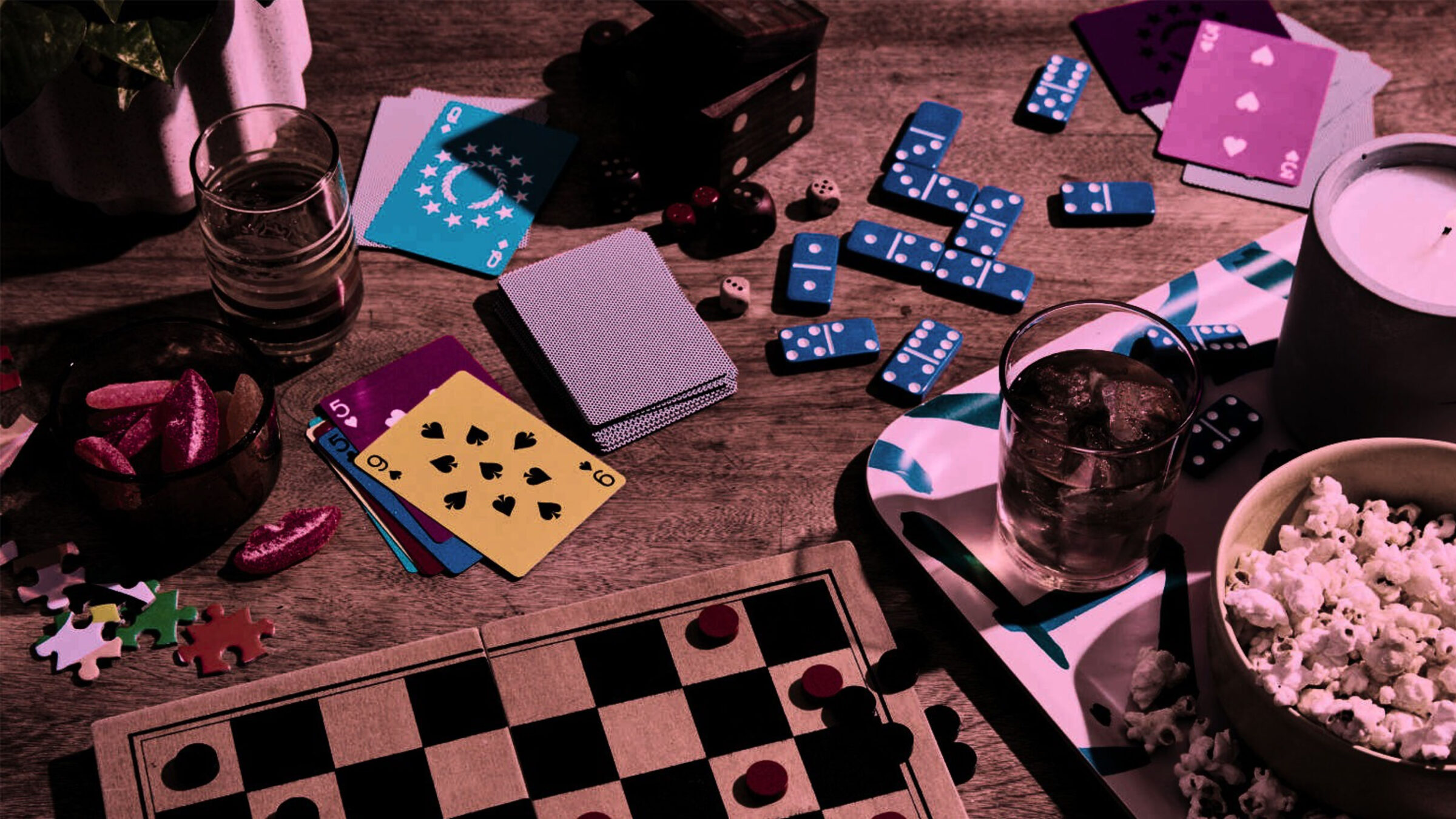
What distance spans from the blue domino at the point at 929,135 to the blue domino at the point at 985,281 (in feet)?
0.47

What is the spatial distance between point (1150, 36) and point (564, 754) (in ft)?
3.54

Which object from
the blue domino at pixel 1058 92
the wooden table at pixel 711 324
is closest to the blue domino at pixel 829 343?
the wooden table at pixel 711 324

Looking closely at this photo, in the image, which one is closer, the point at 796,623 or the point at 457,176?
the point at 796,623

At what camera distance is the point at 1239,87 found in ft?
4.99

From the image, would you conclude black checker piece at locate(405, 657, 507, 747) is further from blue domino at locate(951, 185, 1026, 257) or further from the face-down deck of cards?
blue domino at locate(951, 185, 1026, 257)

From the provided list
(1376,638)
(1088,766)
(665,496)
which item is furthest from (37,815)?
(1376,638)

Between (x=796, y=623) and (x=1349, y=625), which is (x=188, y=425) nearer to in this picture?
(x=796, y=623)

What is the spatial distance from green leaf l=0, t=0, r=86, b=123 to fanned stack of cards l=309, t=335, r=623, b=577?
365 mm

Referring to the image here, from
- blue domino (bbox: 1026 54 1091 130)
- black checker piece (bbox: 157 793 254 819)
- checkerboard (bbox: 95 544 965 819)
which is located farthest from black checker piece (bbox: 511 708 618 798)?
blue domino (bbox: 1026 54 1091 130)

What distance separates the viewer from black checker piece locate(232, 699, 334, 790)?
1.05m

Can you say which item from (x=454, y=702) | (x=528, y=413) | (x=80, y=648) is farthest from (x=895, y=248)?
(x=80, y=648)

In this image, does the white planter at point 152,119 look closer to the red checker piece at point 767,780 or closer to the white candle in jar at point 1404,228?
the red checker piece at point 767,780

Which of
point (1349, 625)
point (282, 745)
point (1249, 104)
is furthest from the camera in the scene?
point (1249, 104)

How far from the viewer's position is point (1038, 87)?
1.53 m
